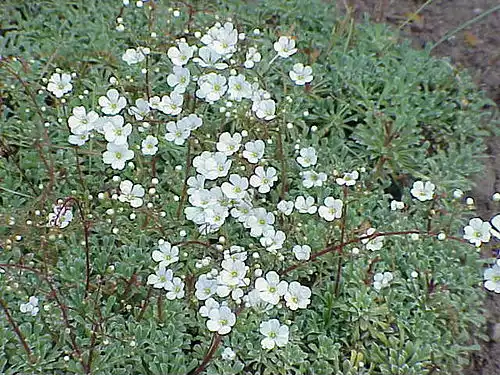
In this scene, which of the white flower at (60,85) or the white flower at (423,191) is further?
the white flower at (60,85)

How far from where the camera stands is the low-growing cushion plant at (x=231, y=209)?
2697 mm

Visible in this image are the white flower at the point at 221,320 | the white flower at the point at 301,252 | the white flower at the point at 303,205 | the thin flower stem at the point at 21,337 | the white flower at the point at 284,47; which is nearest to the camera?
the white flower at the point at 221,320

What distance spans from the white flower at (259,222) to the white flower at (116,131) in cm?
58

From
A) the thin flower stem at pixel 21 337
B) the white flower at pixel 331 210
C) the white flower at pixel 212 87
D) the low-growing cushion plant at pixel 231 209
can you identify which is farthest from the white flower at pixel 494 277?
the thin flower stem at pixel 21 337

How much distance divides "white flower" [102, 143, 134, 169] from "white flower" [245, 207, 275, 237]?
0.56 metres

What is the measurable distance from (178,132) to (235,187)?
396 millimetres

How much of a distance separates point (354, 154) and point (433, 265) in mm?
716

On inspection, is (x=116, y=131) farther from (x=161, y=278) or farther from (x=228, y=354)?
(x=228, y=354)

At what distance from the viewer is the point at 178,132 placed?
113 inches

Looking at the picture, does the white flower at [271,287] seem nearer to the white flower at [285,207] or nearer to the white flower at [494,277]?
the white flower at [285,207]

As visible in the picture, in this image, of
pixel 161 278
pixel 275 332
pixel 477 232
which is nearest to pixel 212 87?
pixel 161 278

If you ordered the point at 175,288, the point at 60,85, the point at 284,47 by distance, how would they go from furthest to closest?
the point at 60,85 → the point at 284,47 → the point at 175,288

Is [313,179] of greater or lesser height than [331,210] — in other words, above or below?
above

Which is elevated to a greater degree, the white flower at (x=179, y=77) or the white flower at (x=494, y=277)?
the white flower at (x=179, y=77)
